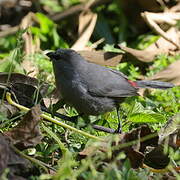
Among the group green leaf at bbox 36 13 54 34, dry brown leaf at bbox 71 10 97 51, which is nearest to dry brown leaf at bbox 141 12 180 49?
dry brown leaf at bbox 71 10 97 51

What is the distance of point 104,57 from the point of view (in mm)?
6457

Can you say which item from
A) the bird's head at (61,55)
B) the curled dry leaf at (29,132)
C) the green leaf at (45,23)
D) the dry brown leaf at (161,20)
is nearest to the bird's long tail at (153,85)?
the bird's head at (61,55)

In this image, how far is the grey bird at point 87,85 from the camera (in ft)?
15.9

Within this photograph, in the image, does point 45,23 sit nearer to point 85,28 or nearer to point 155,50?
point 85,28

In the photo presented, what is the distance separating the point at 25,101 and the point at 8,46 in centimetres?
360

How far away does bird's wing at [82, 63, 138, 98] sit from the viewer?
5027mm

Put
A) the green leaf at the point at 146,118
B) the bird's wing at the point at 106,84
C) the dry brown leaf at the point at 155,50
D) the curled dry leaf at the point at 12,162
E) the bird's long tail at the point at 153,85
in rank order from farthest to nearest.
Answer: the dry brown leaf at the point at 155,50 → the bird's long tail at the point at 153,85 → the bird's wing at the point at 106,84 → the green leaf at the point at 146,118 → the curled dry leaf at the point at 12,162

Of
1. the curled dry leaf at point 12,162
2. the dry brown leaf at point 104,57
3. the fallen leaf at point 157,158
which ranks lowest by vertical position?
the dry brown leaf at point 104,57

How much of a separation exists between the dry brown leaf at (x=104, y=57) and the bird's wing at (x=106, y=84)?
1.10 metres

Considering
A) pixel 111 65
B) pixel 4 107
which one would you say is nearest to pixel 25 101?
pixel 4 107

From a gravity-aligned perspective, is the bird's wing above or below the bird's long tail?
above

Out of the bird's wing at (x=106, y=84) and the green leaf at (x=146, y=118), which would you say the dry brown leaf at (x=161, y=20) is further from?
the green leaf at (x=146, y=118)

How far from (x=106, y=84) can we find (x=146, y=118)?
2.72 ft

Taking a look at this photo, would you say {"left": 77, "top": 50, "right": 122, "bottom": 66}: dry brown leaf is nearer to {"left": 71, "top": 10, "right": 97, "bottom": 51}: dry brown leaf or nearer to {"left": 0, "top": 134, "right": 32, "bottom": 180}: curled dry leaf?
{"left": 71, "top": 10, "right": 97, "bottom": 51}: dry brown leaf
